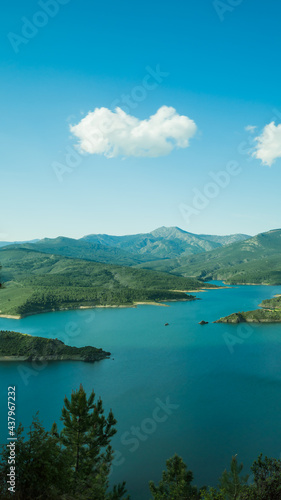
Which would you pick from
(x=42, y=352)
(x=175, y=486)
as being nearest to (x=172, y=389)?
(x=175, y=486)

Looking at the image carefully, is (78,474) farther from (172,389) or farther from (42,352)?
(42,352)

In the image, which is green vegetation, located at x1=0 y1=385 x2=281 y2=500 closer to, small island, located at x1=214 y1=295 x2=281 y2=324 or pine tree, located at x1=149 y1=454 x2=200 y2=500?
pine tree, located at x1=149 y1=454 x2=200 y2=500

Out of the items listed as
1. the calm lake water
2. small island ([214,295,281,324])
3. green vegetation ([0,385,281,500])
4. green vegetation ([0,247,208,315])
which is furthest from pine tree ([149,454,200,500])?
small island ([214,295,281,324])

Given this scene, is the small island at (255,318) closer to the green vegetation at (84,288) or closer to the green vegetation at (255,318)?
the green vegetation at (255,318)

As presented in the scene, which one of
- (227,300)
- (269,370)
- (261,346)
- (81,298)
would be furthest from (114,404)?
(227,300)

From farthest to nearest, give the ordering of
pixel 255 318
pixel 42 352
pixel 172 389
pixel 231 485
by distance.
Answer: pixel 255 318 < pixel 42 352 < pixel 172 389 < pixel 231 485

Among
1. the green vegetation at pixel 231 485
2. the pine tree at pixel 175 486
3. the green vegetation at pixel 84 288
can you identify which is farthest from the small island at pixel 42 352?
the green vegetation at pixel 231 485
